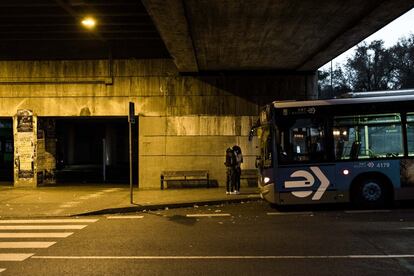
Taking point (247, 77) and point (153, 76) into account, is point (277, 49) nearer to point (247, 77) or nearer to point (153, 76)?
point (247, 77)

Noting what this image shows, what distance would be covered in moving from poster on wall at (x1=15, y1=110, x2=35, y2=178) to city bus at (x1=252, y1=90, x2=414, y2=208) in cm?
1184

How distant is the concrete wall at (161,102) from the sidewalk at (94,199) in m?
1.63

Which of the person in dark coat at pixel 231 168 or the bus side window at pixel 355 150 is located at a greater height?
the bus side window at pixel 355 150

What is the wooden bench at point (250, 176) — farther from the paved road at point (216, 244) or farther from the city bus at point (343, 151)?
the paved road at point (216, 244)

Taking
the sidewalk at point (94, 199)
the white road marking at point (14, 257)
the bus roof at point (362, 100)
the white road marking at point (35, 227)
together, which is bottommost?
the white road marking at point (14, 257)

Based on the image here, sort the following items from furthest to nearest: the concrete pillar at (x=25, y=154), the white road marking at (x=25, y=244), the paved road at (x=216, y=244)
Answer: the concrete pillar at (x=25, y=154) → the white road marking at (x=25, y=244) → the paved road at (x=216, y=244)

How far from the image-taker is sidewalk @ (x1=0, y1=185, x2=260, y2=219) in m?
14.8

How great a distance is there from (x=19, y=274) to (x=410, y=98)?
11214 mm

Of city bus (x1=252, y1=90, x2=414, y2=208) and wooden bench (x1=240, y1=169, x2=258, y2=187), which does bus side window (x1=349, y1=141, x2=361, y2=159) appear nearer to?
city bus (x1=252, y1=90, x2=414, y2=208)

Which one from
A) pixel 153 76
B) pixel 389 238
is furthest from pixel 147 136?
pixel 389 238

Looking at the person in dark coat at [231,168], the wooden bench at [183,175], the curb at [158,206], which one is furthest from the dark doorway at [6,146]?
the curb at [158,206]

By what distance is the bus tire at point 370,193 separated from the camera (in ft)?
46.8

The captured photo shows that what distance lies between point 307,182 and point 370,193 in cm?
179

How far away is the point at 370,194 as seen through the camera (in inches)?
563
